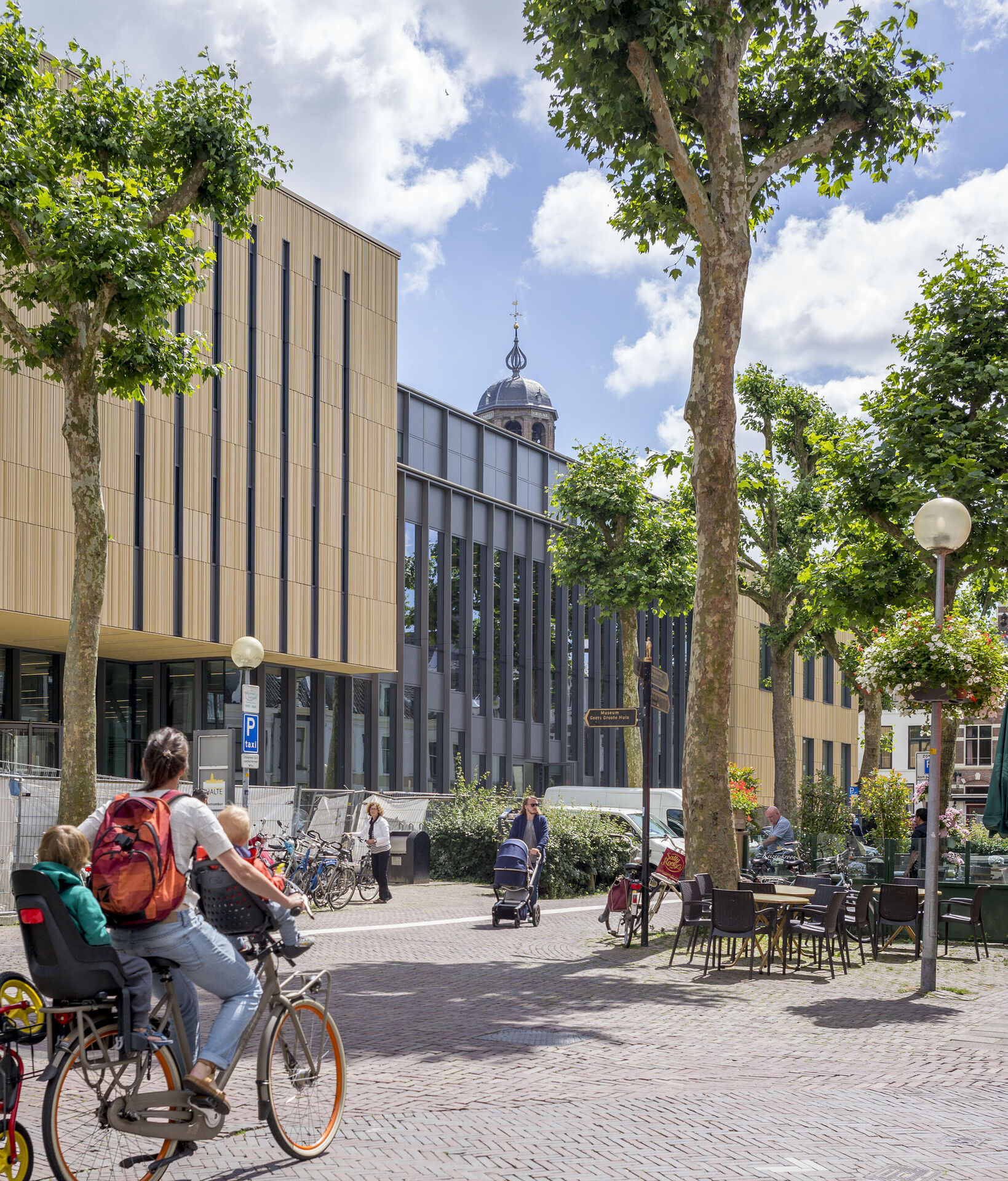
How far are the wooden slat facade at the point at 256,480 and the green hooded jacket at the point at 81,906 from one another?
1943cm

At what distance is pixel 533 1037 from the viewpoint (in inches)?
364

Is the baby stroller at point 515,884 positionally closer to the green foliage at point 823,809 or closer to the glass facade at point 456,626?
the green foliage at point 823,809

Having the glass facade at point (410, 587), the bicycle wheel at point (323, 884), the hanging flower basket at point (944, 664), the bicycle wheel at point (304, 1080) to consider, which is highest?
the glass facade at point (410, 587)

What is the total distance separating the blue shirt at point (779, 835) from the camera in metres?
22.2

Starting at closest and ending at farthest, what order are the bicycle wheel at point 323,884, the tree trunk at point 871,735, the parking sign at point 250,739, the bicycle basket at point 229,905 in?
1. the bicycle basket at point 229,905
2. the parking sign at point 250,739
3. the bicycle wheel at point 323,884
4. the tree trunk at point 871,735

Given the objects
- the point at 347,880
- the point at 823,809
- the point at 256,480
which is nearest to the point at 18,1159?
the point at 347,880

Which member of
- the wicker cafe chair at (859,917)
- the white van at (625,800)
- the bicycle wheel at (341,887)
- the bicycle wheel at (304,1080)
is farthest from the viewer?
the white van at (625,800)

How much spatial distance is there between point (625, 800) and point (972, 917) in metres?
12.3

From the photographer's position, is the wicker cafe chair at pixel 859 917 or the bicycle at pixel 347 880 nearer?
the wicker cafe chair at pixel 859 917

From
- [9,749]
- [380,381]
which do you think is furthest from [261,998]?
[380,381]

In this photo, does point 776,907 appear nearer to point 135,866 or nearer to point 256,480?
point 135,866

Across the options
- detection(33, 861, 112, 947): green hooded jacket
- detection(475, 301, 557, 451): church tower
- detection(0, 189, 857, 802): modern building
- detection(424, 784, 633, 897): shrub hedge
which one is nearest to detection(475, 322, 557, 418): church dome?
detection(475, 301, 557, 451): church tower

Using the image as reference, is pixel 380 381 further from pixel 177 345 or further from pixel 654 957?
pixel 654 957

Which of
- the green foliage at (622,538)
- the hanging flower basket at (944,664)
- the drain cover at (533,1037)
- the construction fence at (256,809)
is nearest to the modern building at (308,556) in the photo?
the construction fence at (256,809)
